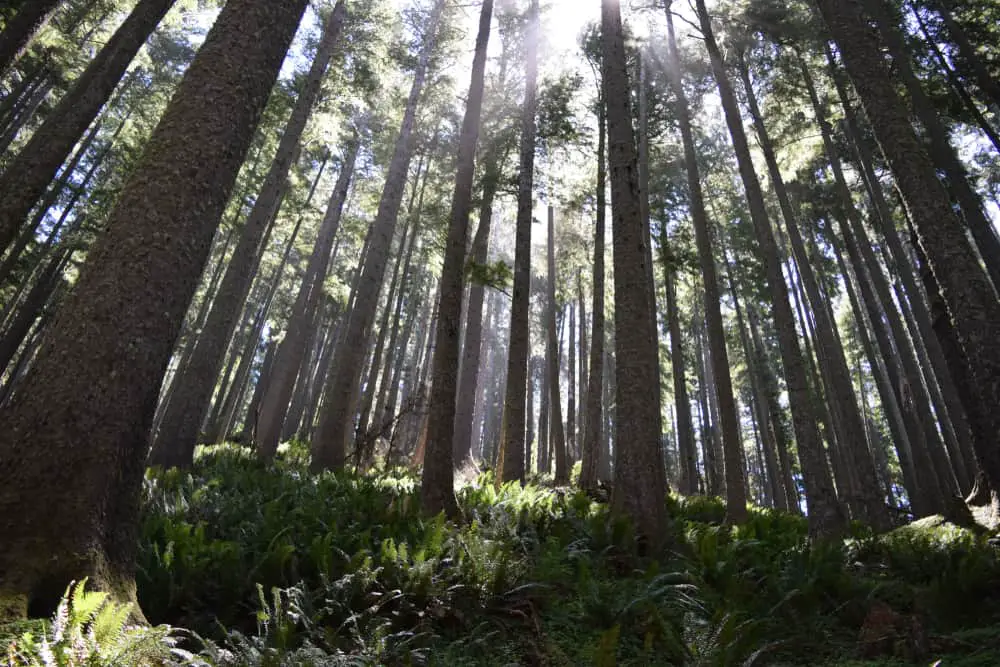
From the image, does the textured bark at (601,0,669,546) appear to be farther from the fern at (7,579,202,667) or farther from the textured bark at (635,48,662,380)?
the fern at (7,579,202,667)

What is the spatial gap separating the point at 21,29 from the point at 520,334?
8643 mm

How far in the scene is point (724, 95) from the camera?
10602 millimetres

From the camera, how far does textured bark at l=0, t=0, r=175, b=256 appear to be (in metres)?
6.54

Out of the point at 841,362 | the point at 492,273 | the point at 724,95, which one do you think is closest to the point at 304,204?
the point at 492,273

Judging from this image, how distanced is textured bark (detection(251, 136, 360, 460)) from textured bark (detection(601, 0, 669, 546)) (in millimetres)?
8849

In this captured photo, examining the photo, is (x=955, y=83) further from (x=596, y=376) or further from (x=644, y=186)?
(x=596, y=376)

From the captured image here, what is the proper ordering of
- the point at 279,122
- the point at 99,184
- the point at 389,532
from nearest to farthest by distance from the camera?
the point at 389,532, the point at 279,122, the point at 99,184

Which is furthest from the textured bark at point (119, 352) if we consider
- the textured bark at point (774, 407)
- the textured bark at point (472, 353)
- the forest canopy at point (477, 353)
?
the textured bark at point (774, 407)

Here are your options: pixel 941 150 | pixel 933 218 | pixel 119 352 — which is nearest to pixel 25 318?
pixel 119 352

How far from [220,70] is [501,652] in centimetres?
443

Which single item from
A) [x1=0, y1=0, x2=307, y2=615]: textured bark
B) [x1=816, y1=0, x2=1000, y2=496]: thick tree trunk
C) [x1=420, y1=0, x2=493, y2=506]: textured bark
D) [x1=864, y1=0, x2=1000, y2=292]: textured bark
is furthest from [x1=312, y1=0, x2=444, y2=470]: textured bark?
[x1=864, y1=0, x2=1000, y2=292]: textured bark

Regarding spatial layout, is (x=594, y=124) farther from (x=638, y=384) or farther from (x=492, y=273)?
(x=638, y=384)

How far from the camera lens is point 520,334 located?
10.2m

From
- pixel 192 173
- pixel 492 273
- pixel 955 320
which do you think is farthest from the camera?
pixel 492 273
